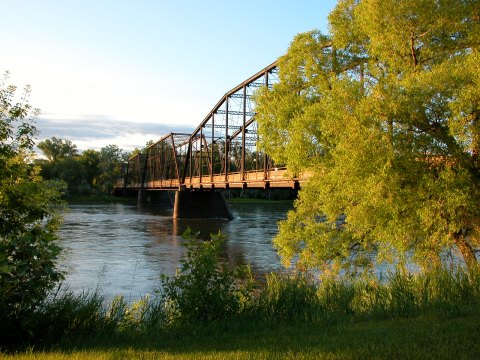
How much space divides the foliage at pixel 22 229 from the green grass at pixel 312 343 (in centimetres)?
90

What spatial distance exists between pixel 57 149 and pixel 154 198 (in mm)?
54075

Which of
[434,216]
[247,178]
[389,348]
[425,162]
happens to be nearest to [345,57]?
[425,162]

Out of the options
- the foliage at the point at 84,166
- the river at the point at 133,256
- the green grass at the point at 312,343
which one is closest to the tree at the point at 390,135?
the green grass at the point at 312,343

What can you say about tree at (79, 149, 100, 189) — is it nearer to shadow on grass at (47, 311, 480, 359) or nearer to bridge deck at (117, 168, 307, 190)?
bridge deck at (117, 168, 307, 190)

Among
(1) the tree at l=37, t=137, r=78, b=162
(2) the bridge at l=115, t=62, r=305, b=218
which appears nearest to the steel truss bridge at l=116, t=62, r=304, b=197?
(2) the bridge at l=115, t=62, r=305, b=218

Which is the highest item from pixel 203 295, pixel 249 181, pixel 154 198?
pixel 249 181

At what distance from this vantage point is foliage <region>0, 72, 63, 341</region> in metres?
6.97

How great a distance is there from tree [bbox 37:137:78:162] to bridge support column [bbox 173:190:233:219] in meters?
89.9

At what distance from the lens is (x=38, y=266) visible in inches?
284

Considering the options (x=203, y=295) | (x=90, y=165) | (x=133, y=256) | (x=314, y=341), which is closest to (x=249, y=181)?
(x=133, y=256)

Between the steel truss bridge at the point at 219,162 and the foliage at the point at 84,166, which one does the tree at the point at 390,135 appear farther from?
the foliage at the point at 84,166

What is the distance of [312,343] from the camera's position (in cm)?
655

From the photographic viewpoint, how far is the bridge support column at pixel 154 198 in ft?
352

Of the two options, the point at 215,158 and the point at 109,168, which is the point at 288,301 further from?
the point at 109,168
